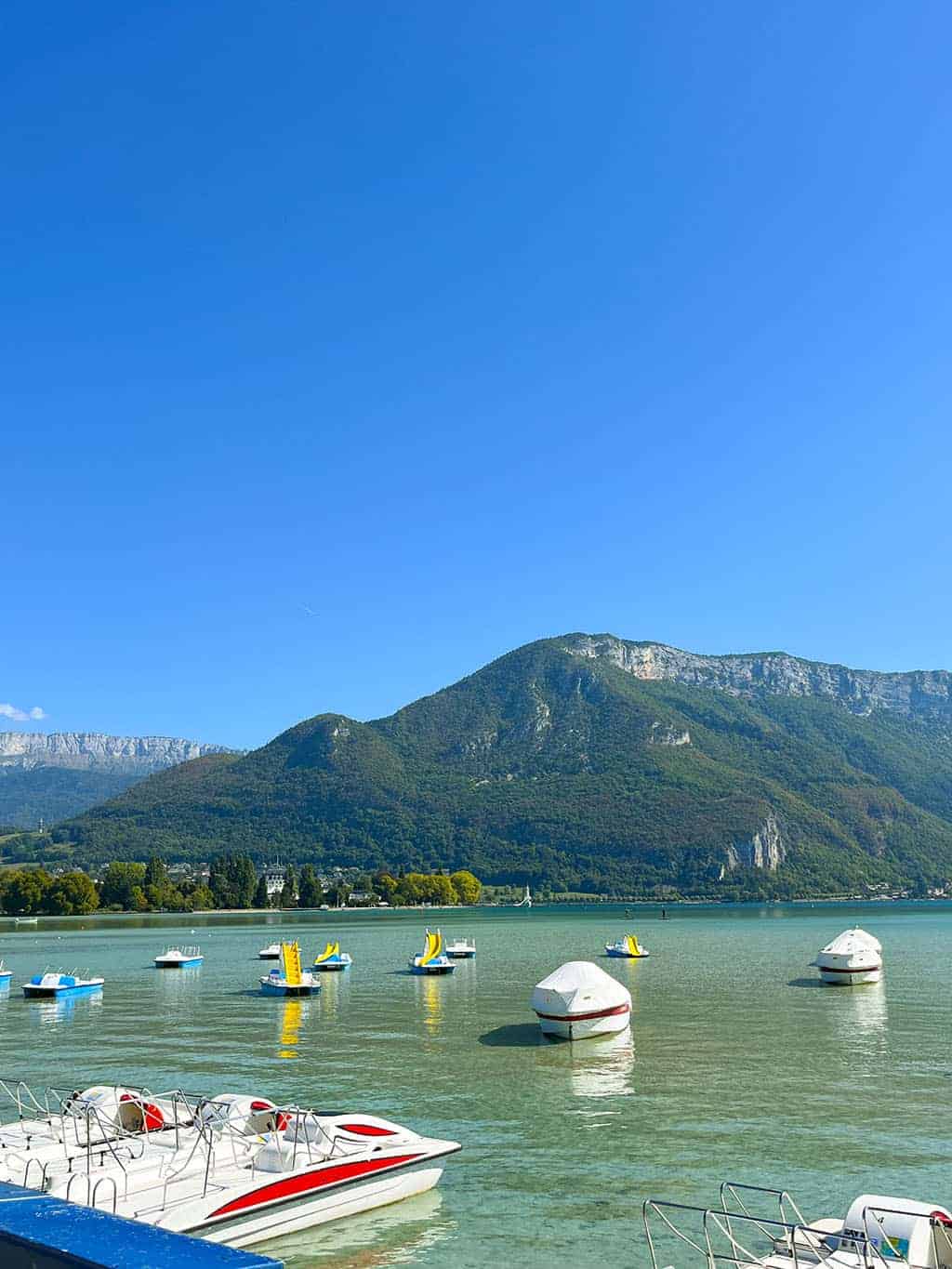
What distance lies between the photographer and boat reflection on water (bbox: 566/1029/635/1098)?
33.5 metres

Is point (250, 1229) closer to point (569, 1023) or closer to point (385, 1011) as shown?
point (569, 1023)

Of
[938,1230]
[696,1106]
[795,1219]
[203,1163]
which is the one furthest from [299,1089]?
[938,1230]

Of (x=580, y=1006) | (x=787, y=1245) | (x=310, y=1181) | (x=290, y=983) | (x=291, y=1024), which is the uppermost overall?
(x=310, y=1181)

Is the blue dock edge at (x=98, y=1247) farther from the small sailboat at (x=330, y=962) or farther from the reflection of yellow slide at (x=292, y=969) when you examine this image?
the small sailboat at (x=330, y=962)

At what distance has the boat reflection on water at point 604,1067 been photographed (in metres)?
33.5

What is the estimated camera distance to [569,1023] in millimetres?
44344

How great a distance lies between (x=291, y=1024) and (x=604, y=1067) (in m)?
20.5

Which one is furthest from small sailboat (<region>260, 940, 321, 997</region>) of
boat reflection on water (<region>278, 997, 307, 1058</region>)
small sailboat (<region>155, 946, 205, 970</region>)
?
small sailboat (<region>155, 946, 205, 970</region>)

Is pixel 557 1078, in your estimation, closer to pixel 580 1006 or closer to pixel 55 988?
pixel 580 1006

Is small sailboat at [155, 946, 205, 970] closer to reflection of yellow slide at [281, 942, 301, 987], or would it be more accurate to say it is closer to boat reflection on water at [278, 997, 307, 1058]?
reflection of yellow slide at [281, 942, 301, 987]

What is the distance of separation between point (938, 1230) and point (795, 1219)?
4409mm

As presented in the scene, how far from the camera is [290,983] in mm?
67188

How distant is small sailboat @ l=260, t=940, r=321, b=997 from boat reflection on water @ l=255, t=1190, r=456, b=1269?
4796 cm

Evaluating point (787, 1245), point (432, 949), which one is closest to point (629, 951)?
point (432, 949)
